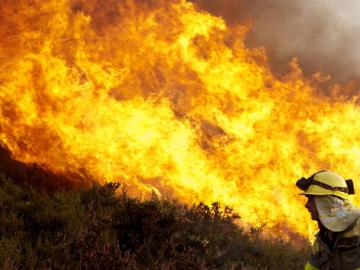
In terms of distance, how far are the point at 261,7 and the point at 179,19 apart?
274 centimetres

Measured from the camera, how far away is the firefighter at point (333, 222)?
4.11 metres

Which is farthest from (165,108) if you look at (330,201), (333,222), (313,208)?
(333,222)

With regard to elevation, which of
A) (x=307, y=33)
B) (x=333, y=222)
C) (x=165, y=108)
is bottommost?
(x=333, y=222)

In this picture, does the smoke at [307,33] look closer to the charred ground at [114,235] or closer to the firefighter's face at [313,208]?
the charred ground at [114,235]

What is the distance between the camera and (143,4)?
10461mm

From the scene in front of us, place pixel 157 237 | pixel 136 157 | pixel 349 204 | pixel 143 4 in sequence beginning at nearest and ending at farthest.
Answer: pixel 349 204
pixel 157 237
pixel 136 157
pixel 143 4

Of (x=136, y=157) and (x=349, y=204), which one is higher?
(x=136, y=157)

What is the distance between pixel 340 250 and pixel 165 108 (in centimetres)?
624

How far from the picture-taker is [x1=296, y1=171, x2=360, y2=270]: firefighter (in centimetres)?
411

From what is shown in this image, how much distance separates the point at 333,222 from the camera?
4.19m

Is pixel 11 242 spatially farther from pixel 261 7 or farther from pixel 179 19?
pixel 261 7

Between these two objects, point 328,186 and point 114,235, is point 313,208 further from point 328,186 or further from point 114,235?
point 114,235

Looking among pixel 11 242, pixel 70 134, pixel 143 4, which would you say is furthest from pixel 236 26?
pixel 11 242

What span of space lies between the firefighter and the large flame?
536cm
